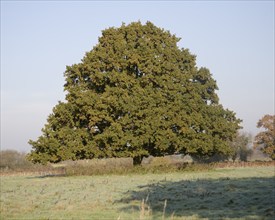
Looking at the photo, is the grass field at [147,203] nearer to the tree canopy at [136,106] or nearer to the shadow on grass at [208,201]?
the shadow on grass at [208,201]

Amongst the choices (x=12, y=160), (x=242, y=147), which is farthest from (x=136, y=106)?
(x=242, y=147)

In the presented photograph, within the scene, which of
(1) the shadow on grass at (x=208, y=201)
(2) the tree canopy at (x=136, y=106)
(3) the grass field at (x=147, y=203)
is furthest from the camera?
(2) the tree canopy at (x=136, y=106)

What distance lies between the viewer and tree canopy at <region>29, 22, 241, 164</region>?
1394 inches

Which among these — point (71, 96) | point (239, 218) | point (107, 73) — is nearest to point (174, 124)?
point (107, 73)

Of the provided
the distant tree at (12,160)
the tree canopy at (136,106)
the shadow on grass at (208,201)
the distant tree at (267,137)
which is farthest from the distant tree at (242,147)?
the shadow on grass at (208,201)

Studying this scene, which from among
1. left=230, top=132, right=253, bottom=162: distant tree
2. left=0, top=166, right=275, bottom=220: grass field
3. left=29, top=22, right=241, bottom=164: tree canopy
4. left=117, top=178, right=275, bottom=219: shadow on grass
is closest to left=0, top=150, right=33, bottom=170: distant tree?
left=29, top=22, right=241, bottom=164: tree canopy

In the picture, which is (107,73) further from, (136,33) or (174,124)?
(174,124)

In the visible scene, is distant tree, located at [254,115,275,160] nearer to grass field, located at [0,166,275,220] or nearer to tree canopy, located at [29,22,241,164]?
tree canopy, located at [29,22,241,164]

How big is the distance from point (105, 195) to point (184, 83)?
69.5 feet

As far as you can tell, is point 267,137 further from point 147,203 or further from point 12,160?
point 147,203

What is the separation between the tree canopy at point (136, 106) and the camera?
116 feet

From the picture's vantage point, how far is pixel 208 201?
1659 cm

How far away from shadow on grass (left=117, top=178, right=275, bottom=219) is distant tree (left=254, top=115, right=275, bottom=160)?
1890 inches

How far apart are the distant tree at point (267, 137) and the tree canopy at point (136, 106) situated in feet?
97.0
